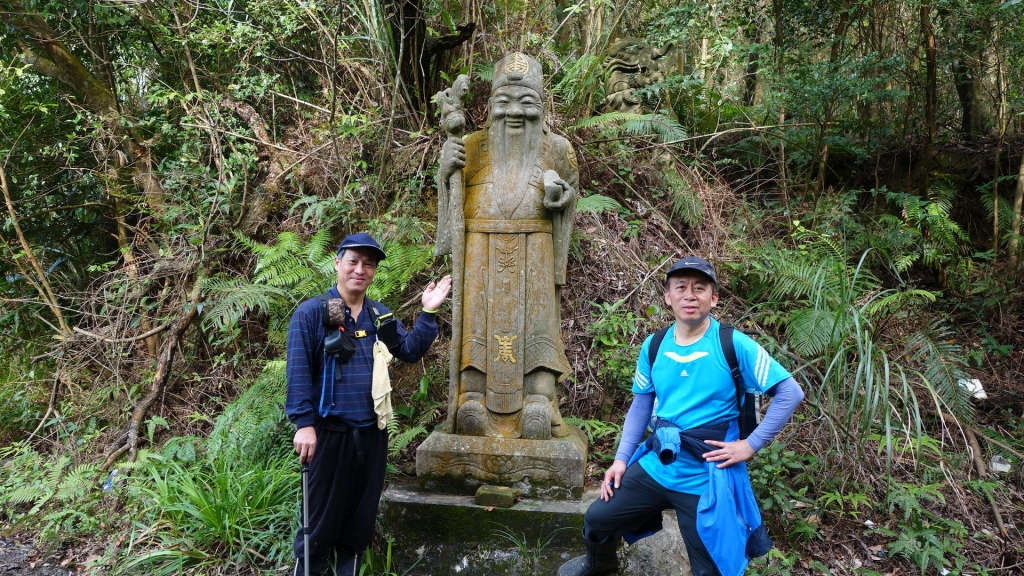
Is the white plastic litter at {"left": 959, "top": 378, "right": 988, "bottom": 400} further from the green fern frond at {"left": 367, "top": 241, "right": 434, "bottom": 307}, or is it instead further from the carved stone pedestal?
the green fern frond at {"left": 367, "top": 241, "right": 434, "bottom": 307}

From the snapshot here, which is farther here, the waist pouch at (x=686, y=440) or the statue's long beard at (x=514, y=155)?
the statue's long beard at (x=514, y=155)

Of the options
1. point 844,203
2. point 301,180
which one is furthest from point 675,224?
point 301,180

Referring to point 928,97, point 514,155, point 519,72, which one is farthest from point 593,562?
point 928,97

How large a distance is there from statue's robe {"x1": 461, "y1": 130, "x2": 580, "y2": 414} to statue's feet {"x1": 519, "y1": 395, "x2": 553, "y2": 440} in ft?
0.28

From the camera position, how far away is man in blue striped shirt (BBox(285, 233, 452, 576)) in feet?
10.2

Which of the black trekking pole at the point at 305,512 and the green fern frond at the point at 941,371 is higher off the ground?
the green fern frond at the point at 941,371

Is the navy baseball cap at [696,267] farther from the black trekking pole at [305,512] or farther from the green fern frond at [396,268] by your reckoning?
the green fern frond at [396,268]

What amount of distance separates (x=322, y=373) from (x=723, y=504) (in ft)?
6.42

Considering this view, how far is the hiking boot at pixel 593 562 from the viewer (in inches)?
121

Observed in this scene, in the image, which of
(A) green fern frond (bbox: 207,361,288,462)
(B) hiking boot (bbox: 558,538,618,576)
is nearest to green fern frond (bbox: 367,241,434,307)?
(A) green fern frond (bbox: 207,361,288,462)

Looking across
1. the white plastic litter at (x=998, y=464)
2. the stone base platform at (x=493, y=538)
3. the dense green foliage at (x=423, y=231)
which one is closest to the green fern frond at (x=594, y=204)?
the dense green foliage at (x=423, y=231)

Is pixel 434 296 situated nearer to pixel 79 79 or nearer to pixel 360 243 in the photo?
pixel 360 243

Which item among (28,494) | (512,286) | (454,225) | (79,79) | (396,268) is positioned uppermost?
(79,79)

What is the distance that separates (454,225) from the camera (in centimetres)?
395
